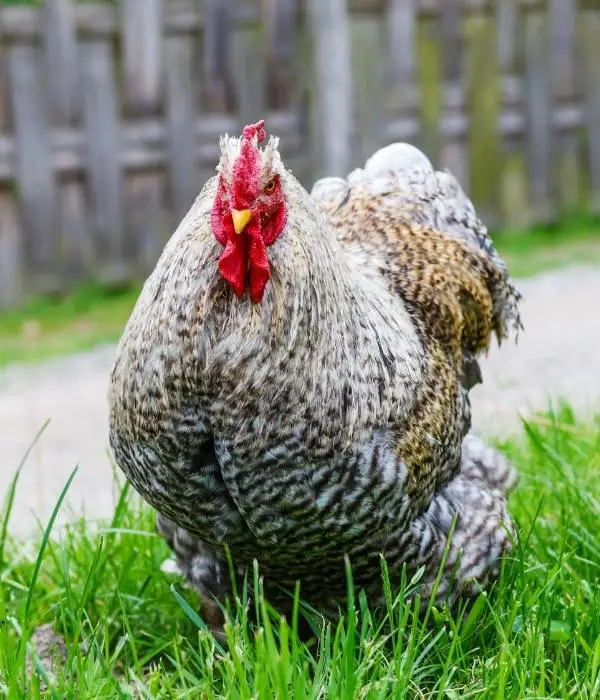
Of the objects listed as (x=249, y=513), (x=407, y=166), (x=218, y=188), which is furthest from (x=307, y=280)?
(x=407, y=166)

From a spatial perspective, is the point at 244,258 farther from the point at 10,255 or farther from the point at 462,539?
the point at 10,255

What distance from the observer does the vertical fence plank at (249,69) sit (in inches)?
371

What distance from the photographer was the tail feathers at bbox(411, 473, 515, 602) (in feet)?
11.4

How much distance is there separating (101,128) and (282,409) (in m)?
6.33

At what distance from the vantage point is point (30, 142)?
8.73m

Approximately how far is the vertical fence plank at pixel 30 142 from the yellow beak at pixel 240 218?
20.3ft

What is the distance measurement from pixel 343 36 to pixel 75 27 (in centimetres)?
207

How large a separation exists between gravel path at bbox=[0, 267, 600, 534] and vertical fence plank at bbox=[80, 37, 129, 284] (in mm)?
1427

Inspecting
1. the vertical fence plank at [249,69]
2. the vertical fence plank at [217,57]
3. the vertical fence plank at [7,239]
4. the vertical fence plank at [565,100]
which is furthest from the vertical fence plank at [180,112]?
the vertical fence plank at [565,100]

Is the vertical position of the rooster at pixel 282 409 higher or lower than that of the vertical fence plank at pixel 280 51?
lower

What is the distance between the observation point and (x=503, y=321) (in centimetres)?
441

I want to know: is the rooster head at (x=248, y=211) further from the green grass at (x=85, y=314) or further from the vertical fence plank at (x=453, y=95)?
the vertical fence plank at (x=453, y=95)

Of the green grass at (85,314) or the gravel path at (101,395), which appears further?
the green grass at (85,314)

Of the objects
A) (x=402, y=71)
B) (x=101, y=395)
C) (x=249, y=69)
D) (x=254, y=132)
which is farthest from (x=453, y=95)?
(x=254, y=132)
